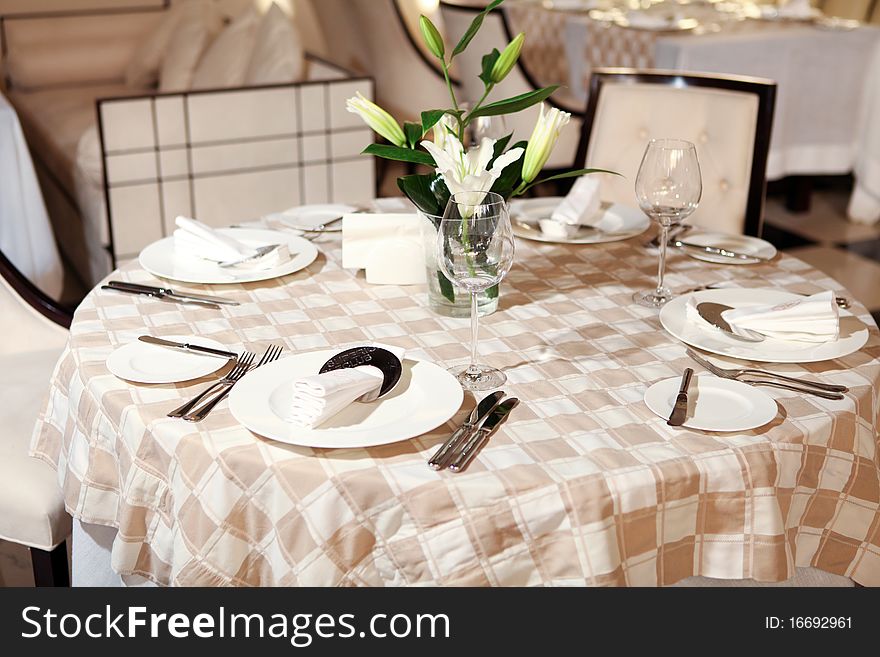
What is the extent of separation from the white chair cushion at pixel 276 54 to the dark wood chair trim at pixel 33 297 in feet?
5.37

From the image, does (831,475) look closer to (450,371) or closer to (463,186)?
(450,371)

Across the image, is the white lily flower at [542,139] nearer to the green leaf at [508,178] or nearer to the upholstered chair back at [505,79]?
the green leaf at [508,178]

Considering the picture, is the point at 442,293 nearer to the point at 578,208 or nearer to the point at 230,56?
the point at 578,208

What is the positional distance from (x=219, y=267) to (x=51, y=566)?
52 centimetres

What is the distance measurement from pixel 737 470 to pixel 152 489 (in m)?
0.63

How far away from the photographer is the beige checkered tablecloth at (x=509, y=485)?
0.98 m

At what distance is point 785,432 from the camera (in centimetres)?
107

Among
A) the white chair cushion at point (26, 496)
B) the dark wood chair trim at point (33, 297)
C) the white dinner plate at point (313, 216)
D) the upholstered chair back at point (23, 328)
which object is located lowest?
the white chair cushion at point (26, 496)

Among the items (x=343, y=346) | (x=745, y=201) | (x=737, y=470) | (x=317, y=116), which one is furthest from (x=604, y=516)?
(x=317, y=116)

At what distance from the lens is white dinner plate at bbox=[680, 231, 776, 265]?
163cm

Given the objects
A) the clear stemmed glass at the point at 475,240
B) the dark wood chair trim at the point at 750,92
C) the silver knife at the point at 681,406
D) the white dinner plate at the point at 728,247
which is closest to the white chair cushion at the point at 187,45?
the dark wood chair trim at the point at 750,92

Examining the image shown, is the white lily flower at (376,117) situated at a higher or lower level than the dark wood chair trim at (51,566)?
higher

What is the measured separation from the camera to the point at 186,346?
48.5 inches

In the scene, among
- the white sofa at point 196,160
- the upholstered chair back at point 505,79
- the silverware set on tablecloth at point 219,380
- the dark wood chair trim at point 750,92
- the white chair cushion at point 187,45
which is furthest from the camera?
the white chair cushion at point 187,45
